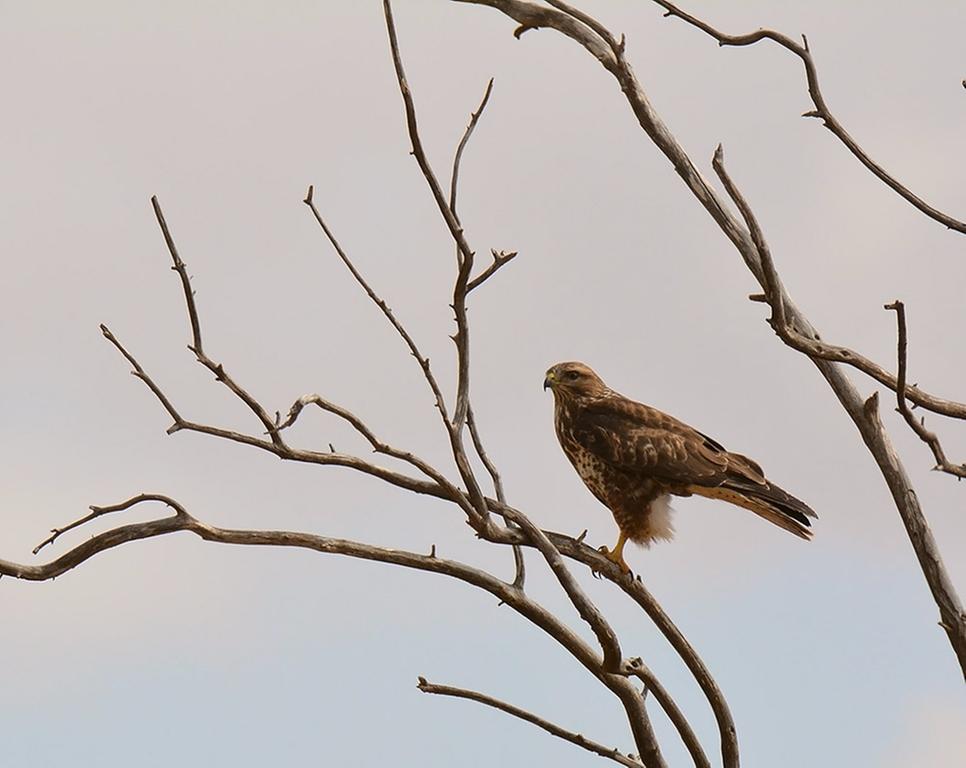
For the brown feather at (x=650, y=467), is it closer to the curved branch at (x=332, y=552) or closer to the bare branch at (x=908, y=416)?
the curved branch at (x=332, y=552)

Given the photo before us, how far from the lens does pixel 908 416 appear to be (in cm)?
455

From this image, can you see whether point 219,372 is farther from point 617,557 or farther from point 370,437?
point 617,557

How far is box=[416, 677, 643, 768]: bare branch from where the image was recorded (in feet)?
20.1

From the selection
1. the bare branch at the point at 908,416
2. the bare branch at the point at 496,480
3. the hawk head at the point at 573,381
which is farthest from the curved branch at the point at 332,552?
the hawk head at the point at 573,381

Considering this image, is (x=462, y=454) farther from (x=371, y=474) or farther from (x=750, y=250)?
(x=750, y=250)

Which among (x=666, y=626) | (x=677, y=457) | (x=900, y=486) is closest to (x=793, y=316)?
(x=900, y=486)

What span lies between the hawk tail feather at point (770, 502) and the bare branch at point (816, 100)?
2124 millimetres

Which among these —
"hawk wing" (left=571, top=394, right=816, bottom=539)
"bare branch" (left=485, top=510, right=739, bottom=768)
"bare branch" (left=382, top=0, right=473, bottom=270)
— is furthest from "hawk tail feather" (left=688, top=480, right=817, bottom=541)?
"bare branch" (left=382, top=0, right=473, bottom=270)

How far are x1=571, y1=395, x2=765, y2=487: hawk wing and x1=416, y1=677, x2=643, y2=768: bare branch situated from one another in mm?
1681

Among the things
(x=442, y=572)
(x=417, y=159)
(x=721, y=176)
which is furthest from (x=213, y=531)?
(x=721, y=176)

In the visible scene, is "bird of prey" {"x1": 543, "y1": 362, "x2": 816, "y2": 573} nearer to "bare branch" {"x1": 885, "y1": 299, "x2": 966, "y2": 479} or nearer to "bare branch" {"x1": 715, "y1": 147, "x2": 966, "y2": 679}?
"bare branch" {"x1": 715, "y1": 147, "x2": 966, "y2": 679}

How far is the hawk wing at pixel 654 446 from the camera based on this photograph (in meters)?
7.45

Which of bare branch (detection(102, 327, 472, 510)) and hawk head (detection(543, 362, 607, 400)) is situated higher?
hawk head (detection(543, 362, 607, 400))

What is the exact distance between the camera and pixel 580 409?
323 inches
